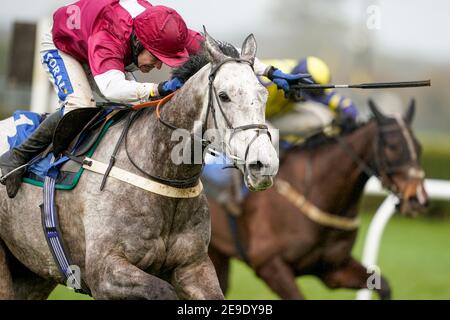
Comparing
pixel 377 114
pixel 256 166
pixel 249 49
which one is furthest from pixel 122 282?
pixel 377 114

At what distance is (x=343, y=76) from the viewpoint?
26.9 meters

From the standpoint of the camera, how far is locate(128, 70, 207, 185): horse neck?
3.98 metres

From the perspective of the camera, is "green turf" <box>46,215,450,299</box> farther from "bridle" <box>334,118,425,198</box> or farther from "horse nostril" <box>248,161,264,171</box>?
"horse nostril" <box>248,161,264,171</box>

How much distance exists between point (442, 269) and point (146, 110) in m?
7.99

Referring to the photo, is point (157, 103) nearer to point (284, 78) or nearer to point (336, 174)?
point (284, 78)

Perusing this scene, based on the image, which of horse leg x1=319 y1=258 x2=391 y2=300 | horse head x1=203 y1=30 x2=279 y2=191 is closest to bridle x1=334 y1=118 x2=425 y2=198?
horse leg x1=319 y1=258 x2=391 y2=300

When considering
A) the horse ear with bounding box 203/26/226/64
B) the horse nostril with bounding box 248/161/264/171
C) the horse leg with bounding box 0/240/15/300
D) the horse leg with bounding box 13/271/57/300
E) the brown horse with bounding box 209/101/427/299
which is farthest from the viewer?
the brown horse with bounding box 209/101/427/299

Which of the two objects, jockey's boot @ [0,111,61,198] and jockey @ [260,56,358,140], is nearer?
jockey's boot @ [0,111,61,198]

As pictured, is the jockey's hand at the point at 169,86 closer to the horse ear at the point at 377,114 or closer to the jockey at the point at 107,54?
the jockey at the point at 107,54

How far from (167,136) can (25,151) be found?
36.2 inches

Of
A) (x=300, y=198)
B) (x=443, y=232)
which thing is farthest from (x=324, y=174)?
(x=443, y=232)

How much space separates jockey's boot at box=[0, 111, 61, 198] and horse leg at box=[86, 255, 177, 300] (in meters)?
0.80

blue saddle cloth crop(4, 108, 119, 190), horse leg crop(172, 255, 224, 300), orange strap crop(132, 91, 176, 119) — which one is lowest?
horse leg crop(172, 255, 224, 300)

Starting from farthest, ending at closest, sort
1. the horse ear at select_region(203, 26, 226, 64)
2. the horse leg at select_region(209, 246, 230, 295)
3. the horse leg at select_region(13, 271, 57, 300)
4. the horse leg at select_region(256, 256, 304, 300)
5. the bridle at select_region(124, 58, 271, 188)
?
the horse leg at select_region(209, 246, 230, 295)
the horse leg at select_region(256, 256, 304, 300)
the horse leg at select_region(13, 271, 57, 300)
the horse ear at select_region(203, 26, 226, 64)
the bridle at select_region(124, 58, 271, 188)
